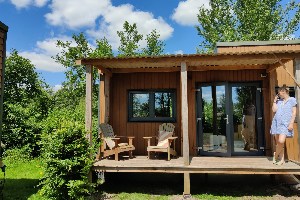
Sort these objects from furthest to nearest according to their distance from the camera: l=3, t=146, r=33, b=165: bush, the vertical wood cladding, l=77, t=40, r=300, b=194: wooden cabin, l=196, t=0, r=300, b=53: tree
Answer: l=196, t=0, r=300, b=53: tree
l=3, t=146, r=33, b=165: bush
the vertical wood cladding
l=77, t=40, r=300, b=194: wooden cabin

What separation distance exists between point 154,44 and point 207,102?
498 inches

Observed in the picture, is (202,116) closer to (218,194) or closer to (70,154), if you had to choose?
(218,194)

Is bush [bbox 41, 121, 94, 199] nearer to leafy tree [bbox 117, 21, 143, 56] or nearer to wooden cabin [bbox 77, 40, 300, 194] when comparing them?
wooden cabin [bbox 77, 40, 300, 194]

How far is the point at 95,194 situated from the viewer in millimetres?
4820

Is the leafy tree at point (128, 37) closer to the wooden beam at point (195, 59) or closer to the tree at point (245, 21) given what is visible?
the tree at point (245, 21)

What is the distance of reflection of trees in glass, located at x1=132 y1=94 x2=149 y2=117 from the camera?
6.48 m

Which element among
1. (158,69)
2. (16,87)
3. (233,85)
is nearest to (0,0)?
(16,87)

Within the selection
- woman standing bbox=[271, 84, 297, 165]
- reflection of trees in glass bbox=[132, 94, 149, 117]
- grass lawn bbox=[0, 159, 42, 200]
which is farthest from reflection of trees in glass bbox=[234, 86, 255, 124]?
grass lawn bbox=[0, 159, 42, 200]

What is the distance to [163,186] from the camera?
539 cm

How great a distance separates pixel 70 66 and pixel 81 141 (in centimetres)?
1350

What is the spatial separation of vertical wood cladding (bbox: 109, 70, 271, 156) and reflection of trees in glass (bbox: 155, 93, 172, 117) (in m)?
0.24

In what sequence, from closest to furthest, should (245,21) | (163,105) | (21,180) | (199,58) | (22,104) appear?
(199,58)
(21,180)
(163,105)
(22,104)
(245,21)

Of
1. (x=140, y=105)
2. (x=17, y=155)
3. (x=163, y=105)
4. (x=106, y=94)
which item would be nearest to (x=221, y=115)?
(x=163, y=105)

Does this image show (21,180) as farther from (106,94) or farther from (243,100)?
(243,100)
